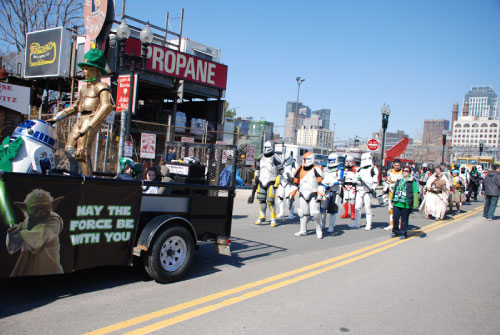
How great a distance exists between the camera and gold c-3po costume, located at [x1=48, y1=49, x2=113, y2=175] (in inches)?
227

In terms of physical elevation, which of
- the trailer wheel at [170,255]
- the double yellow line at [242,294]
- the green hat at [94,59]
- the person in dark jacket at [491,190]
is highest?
the green hat at [94,59]

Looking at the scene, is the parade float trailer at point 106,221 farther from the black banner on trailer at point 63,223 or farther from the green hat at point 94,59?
the green hat at point 94,59

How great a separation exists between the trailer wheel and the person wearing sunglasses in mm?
6079

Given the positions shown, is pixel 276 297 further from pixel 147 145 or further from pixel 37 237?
pixel 147 145

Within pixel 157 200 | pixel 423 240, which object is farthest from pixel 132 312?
pixel 423 240

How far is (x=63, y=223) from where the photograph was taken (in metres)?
3.98

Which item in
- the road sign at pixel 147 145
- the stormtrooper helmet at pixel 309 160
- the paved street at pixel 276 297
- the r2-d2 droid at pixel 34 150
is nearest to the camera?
the paved street at pixel 276 297

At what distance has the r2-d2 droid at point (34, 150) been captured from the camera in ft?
14.0

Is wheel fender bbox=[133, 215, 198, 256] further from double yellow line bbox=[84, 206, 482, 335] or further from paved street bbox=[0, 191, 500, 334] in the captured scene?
double yellow line bbox=[84, 206, 482, 335]

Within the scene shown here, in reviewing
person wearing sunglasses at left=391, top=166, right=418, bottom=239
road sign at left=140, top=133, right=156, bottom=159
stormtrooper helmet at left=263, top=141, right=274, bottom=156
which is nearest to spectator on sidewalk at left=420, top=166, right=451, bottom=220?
person wearing sunglasses at left=391, top=166, right=418, bottom=239

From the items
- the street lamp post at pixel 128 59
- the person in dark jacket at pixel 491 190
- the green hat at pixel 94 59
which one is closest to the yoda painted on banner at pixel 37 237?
the green hat at pixel 94 59

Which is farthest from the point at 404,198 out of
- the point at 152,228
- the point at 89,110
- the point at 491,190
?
the point at 89,110

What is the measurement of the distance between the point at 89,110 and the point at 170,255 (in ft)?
8.43

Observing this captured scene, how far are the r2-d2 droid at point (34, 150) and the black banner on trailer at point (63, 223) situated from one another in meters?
0.61
